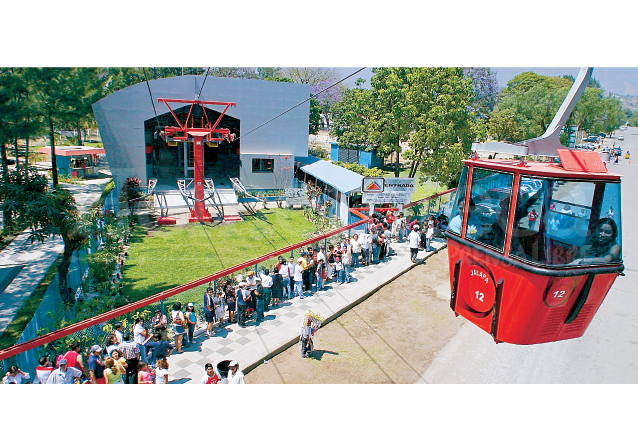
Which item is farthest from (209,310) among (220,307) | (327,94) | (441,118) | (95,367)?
(327,94)

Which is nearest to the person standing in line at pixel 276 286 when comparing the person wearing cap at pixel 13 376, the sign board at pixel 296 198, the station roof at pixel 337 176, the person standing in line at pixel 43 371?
the person standing in line at pixel 43 371

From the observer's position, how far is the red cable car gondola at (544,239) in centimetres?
496

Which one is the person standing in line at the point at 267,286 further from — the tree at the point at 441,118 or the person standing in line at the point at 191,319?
the tree at the point at 441,118

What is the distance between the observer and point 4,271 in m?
14.0

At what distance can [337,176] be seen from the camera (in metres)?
21.7

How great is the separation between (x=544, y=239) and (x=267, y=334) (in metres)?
6.74

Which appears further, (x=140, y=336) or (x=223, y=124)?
(x=223, y=124)

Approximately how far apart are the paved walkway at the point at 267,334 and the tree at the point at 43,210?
4687 millimetres

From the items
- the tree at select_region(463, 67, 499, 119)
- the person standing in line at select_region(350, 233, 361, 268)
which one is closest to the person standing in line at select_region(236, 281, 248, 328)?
the person standing in line at select_region(350, 233, 361, 268)

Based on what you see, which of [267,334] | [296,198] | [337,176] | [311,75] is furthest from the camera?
[311,75]

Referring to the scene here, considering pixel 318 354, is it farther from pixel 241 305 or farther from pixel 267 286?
pixel 267 286

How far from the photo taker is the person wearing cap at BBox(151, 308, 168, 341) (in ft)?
27.7

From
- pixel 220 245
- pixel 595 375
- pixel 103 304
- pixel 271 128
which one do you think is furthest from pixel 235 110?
pixel 595 375

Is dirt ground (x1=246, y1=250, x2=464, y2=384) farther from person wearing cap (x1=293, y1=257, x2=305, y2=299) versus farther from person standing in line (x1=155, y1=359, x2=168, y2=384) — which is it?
person standing in line (x1=155, y1=359, x2=168, y2=384)
